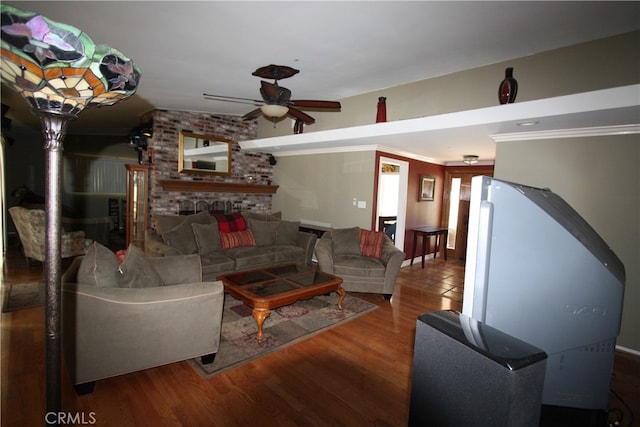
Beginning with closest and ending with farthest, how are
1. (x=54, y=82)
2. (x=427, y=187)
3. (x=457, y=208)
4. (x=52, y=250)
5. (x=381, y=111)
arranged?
(x=54, y=82), (x=52, y=250), (x=381, y=111), (x=427, y=187), (x=457, y=208)

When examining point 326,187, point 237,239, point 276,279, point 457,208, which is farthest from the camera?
point 457,208

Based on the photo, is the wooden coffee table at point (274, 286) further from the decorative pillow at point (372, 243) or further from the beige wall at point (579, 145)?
the beige wall at point (579, 145)

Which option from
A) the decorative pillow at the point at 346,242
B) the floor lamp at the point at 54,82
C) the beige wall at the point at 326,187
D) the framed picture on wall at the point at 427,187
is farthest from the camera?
the framed picture on wall at the point at 427,187

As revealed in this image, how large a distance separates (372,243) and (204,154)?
3678 mm

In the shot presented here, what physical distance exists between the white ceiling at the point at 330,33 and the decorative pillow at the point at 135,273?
1.25 metres

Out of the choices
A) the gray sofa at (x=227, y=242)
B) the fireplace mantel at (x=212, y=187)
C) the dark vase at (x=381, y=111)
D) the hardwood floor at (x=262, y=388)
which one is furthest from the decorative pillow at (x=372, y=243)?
the fireplace mantel at (x=212, y=187)

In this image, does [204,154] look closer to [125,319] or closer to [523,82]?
[125,319]

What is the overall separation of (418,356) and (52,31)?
152 centimetres

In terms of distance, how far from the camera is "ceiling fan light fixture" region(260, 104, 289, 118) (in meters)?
3.11

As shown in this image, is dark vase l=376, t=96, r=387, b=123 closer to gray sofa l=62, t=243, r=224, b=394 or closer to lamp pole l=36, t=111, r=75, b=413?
gray sofa l=62, t=243, r=224, b=394

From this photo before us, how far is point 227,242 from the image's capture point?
4.42m

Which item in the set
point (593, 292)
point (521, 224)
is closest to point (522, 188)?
point (521, 224)

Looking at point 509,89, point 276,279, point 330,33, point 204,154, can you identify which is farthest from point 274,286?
point 204,154

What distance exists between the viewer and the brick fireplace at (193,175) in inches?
209
